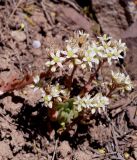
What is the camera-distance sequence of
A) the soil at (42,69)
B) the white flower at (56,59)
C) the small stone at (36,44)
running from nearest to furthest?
the white flower at (56,59) → the soil at (42,69) → the small stone at (36,44)

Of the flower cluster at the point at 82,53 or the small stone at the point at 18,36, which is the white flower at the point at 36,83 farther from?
the small stone at the point at 18,36

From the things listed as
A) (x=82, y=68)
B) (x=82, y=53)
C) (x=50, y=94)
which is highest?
(x=82, y=53)

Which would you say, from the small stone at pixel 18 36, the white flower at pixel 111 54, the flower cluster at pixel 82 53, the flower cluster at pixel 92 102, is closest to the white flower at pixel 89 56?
the flower cluster at pixel 82 53

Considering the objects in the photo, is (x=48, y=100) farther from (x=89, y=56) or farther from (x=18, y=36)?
(x=18, y=36)

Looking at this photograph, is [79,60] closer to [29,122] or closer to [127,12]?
[29,122]

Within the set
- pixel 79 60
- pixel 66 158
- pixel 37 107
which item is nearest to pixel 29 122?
pixel 37 107

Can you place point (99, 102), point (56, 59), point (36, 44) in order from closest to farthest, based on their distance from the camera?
1. point (56, 59)
2. point (99, 102)
3. point (36, 44)

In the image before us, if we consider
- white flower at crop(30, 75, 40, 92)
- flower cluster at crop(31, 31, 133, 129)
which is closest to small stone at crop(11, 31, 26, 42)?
flower cluster at crop(31, 31, 133, 129)

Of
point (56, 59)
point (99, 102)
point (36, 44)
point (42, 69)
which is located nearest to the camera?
point (56, 59)

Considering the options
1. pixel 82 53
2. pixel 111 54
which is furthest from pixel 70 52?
pixel 111 54
